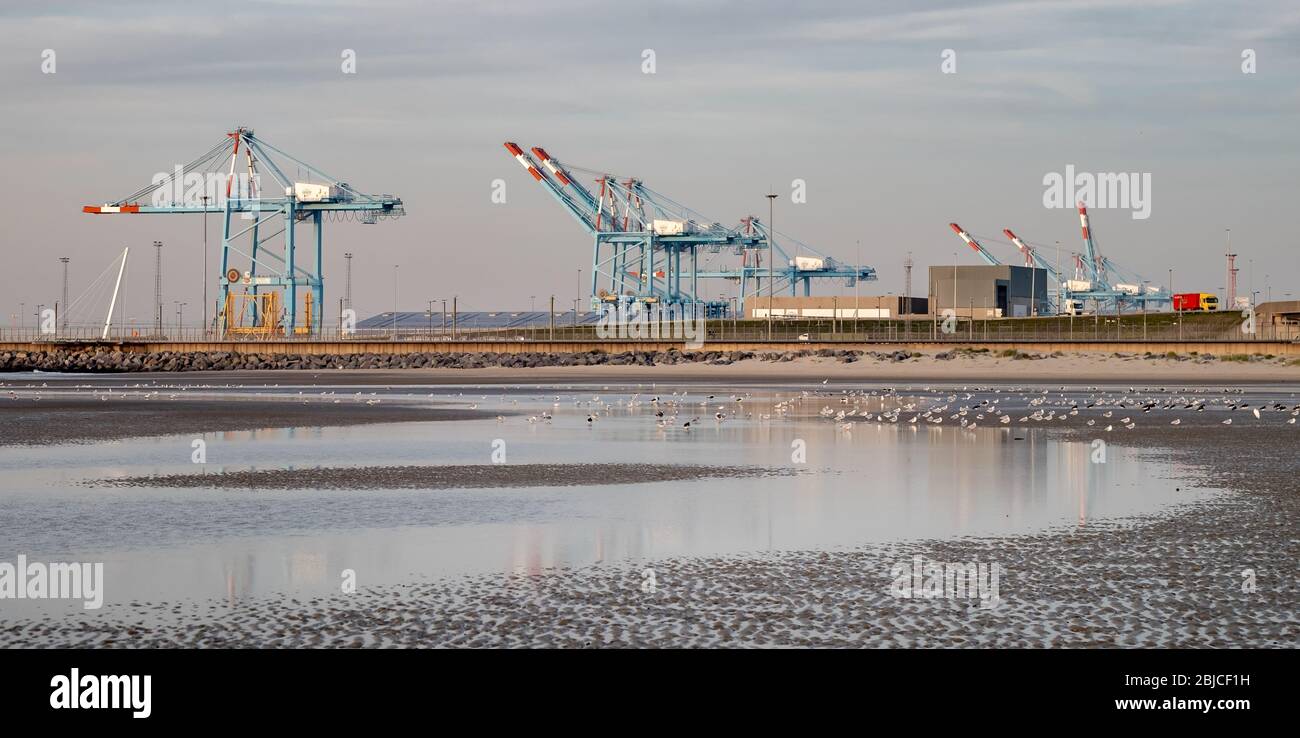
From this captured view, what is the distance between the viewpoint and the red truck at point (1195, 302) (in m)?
143

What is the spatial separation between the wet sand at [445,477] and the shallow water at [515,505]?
538 millimetres

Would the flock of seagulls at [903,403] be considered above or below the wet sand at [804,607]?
above

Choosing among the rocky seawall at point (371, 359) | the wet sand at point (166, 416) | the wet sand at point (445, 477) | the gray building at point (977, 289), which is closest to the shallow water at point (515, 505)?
the wet sand at point (445, 477)

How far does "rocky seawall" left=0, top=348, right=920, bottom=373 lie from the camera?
7606 centimetres

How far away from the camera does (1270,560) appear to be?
12.0 m

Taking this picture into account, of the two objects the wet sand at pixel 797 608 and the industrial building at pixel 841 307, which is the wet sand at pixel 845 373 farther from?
the industrial building at pixel 841 307

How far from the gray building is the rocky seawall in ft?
209

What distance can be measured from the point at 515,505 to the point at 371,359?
2668 inches

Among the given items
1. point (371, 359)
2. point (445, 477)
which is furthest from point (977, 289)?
point (445, 477)

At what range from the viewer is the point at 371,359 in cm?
8206

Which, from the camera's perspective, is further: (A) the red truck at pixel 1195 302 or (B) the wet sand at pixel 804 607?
(A) the red truck at pixel 1195 302

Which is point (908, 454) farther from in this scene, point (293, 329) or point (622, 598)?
point (293, 329)
